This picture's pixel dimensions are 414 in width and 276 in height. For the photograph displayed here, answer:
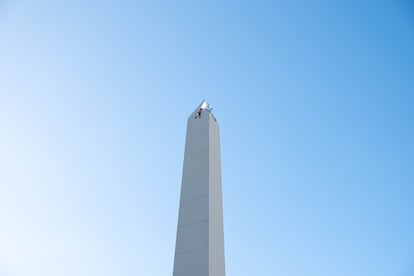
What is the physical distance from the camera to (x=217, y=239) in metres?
10.7

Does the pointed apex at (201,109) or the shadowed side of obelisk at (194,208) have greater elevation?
the pointed apex at (201,109)

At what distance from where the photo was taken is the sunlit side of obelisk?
988 centimetres

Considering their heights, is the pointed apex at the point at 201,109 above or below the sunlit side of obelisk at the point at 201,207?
above

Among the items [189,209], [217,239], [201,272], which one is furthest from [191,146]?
[201,272]

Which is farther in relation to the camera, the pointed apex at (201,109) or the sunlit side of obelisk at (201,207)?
the pointed apex at (201,109)

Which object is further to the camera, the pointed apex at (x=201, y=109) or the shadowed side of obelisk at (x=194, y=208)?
the pointed apex at (x=201, y=109)

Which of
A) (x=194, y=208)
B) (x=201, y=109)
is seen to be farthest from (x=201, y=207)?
(x=201, y=109)

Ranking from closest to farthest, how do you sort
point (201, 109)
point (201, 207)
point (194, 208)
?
point (201, 207) < point (194, 208) < point (201, 109)

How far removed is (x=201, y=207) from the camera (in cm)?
1087

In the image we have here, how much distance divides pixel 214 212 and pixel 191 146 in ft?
9.62

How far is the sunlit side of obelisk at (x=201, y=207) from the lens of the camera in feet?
32.4

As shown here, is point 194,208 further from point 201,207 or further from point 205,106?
point 205,106

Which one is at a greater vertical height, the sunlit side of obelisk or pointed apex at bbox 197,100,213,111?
pointed apex at bbox 197,100,213,111

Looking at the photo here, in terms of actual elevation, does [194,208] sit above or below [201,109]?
below
